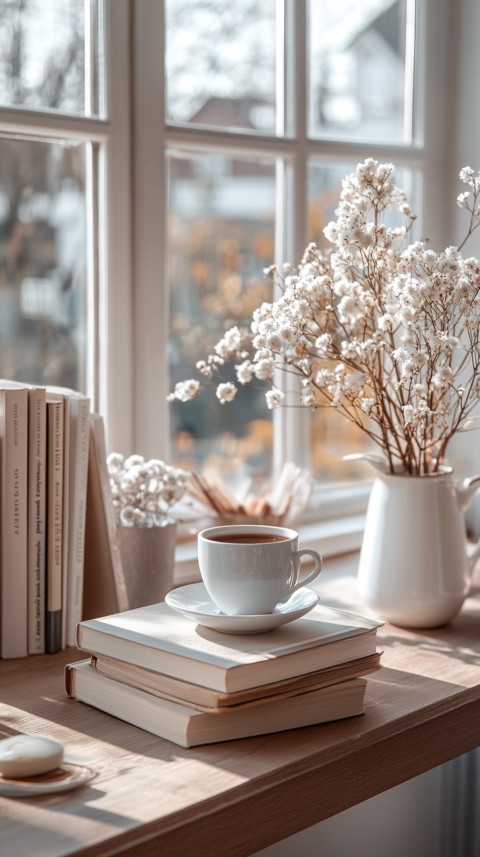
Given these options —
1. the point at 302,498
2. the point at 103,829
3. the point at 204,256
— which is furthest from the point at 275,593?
the point at 204,256

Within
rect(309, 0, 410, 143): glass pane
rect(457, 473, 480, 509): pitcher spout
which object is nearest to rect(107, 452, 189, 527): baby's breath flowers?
rect(457, 473, 480, 509): pitcher spout

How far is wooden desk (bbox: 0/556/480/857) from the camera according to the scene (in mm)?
747

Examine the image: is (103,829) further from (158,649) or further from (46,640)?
(46,640)

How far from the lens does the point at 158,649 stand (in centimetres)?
91

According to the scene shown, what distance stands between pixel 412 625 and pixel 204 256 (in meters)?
0.69

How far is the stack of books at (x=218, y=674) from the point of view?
0.88 metres

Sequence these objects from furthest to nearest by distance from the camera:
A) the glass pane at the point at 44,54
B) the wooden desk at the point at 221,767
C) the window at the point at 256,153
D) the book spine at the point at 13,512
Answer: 1. the window at the point at 256,153
2. the glass pane at the point at 44,54
3. the book spine at the point at 13,512
4. the wooden desk at the point at 221,767

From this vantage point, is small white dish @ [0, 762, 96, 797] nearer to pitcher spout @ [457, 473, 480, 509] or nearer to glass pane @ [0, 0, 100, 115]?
pitcher spout @ [457, 473, 480, 509]

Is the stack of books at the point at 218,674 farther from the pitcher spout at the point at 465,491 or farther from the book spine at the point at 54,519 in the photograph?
the pitcher spout at the point at 465,491

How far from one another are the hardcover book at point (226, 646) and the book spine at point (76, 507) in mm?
170

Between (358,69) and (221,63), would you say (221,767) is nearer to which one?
(221,63)

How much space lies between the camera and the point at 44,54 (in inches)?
53.4

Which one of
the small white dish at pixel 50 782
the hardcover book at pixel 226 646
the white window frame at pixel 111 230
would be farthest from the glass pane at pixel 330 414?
the small white dish at pixel 50 782

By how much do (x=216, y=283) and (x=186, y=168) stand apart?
0.63ft
